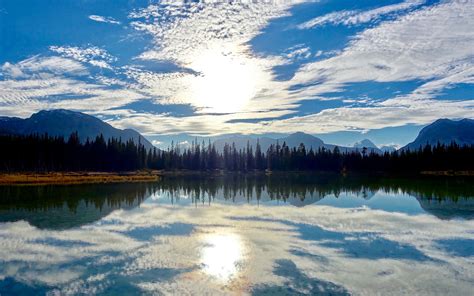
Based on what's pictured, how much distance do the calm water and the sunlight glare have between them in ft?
0.21

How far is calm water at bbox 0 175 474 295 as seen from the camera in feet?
55.0

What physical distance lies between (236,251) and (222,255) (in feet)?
3.62

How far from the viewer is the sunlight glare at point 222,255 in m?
18.8

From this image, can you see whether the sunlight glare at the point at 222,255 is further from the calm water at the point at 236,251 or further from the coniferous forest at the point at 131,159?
the coniferous forest at the point at 131,159

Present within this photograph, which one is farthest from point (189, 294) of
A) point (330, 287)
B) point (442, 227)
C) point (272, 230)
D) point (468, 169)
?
point (468, 169)

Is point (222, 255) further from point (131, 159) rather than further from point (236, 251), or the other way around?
point (131, 159)

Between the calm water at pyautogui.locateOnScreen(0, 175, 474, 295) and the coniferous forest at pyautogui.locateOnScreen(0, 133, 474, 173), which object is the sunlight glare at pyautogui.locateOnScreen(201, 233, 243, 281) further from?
the coniferous forest at pyautogui.locateOnScreen(0, 133, 474, 173)

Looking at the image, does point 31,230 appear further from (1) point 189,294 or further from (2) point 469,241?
(2) point 469,241

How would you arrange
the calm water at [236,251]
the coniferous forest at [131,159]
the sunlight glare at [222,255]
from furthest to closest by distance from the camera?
the coniferous forest at [131,159], the sunlight glare at [222,255], the calm water at [236,251]

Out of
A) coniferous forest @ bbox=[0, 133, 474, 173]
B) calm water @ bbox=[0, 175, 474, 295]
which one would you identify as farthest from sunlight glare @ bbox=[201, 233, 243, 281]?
coniferous forest @ bbox=[0, 133, 474, 173]

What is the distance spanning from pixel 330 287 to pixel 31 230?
2408 centimetres

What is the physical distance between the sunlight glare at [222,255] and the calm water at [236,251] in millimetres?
64

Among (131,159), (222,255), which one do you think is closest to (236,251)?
(222,255)

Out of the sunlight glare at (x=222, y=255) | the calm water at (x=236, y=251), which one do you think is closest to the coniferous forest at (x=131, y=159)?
the calm water at (x=236, y=251)
